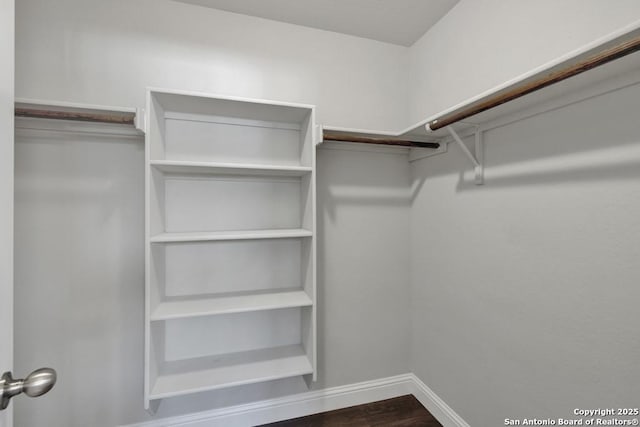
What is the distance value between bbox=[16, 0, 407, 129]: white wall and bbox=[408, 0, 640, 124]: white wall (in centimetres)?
21

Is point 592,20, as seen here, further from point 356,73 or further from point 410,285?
point 410,285

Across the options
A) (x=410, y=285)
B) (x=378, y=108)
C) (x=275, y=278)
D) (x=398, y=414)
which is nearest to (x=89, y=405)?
(x=275, y=278)

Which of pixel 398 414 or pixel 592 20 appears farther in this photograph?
pixel 398 414

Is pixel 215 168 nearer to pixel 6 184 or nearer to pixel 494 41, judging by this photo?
pixel 6 184

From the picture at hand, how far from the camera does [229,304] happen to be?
4.54 feet

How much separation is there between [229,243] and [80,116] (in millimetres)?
875

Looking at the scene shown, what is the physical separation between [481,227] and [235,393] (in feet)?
5.34

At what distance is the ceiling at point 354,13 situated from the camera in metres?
1.50

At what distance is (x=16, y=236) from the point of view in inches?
50.6

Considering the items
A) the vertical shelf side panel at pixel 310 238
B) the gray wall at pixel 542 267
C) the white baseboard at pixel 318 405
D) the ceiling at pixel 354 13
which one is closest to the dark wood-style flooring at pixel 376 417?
the white baseboard at pixel 318 405

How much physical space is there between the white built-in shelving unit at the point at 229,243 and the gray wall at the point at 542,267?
81 centimetres

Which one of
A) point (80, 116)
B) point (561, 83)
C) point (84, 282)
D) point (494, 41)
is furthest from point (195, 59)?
point (561, 83)

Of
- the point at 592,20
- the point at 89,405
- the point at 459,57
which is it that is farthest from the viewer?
the point at 459,57

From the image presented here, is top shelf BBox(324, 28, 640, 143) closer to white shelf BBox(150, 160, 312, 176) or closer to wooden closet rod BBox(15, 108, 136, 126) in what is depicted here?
white shelf BBox(150, 160, 312, 176)
